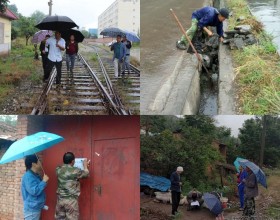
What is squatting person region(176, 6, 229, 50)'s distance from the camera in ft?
18.8

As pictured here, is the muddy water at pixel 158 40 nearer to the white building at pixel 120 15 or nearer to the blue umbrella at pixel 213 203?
the white building at pixel 120 15

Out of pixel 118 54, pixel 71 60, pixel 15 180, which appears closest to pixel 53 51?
pixel 71 60

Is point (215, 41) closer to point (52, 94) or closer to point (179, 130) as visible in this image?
point (179, 130)

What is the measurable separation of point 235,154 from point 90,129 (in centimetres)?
182

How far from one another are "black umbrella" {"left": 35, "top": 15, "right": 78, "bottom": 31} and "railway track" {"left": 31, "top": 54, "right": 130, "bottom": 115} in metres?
0.64

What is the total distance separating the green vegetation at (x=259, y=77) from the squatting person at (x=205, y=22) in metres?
0.57

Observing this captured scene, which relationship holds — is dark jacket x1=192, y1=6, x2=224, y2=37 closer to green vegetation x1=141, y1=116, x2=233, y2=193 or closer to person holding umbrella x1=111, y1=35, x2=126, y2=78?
person holding umbrella x1=111, y1=35, x2=126, y2=78

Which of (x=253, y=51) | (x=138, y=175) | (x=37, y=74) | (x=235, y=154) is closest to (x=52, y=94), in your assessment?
(x=37, y=74)

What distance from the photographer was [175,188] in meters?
4.30

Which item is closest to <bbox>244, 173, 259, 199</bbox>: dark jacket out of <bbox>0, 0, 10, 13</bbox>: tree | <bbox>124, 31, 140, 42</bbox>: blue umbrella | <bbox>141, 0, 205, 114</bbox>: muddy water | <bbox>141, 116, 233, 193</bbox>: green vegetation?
<bbox>141, 116, 233, 193</bbox>: green vegetation

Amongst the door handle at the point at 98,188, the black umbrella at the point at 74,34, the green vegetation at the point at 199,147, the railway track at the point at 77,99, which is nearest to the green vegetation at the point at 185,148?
the green vegetation at the point at 199,147

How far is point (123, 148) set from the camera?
429cm

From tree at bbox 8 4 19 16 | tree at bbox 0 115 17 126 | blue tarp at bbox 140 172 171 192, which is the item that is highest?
tree at bbox 8 4 19 16

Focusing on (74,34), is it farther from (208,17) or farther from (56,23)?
(208,17)
